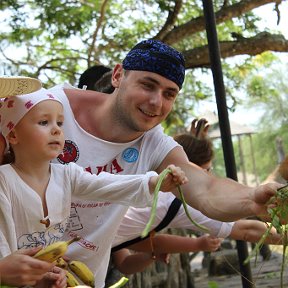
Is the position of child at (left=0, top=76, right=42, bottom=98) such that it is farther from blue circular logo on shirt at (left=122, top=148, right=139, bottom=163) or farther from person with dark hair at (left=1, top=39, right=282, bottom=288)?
blue circular logo on shirt at (left=122, top=148, right=139, bottom=163)

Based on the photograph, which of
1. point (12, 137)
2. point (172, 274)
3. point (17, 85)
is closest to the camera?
point (17, 85)

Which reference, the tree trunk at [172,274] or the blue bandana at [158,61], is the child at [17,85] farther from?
the tree trunk at [172,274]

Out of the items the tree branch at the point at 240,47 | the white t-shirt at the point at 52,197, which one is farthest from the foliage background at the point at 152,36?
the white t-shirt at the point at 52,197

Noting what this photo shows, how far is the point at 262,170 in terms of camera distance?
87.5 ft

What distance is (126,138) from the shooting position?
9.11 feet

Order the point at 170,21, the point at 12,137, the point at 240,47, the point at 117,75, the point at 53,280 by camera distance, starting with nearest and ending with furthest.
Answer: the point at 53,280 < the point at 12,137 < the point at 117,75 < the point at 240,47 < the point at 170,21

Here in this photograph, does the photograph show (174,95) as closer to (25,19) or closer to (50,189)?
(50,189)

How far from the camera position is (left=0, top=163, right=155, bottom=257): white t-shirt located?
7.00 ft

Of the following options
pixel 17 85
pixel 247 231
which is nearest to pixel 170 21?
pixel 247 231

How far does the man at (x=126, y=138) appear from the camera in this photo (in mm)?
2633

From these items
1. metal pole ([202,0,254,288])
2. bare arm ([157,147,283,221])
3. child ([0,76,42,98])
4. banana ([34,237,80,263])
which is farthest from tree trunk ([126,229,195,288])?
banana ([34,237,80,263])

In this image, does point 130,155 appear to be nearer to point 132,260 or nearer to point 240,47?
point 132,260

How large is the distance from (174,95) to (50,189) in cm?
70

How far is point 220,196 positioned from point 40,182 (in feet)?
2.18
